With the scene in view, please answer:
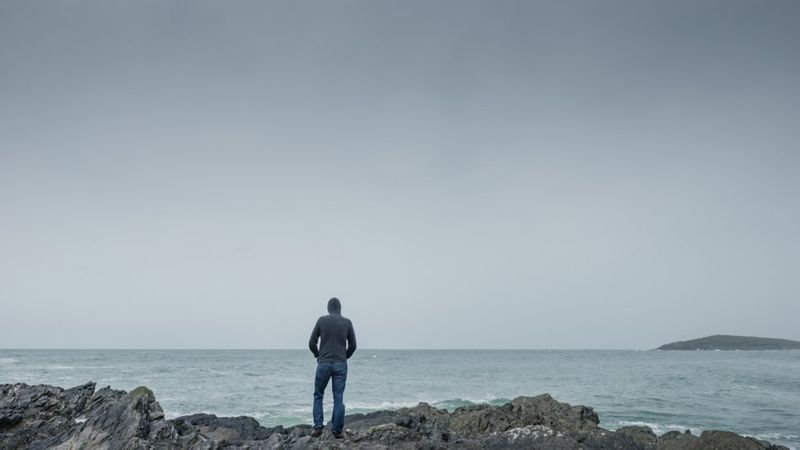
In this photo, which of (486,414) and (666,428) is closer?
(486,414)

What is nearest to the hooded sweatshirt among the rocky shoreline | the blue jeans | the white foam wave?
the blue jeans

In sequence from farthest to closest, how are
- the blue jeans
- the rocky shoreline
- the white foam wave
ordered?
the white foam wave < the blue jeans < the rocky shoreline

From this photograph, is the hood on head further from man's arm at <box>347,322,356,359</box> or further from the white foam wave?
the white foam wave

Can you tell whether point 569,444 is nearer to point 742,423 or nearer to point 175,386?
point 742,423

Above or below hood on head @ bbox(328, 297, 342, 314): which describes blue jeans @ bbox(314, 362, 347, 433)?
below

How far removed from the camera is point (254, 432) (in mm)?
13203

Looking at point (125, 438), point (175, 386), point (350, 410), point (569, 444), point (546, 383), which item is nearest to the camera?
point (125, 438)

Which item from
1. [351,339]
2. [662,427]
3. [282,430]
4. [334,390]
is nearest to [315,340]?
[351,339]

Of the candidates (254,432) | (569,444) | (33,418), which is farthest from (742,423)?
(33,418)

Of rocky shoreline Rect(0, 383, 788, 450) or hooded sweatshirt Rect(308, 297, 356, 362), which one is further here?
hooded sweatshirt Rect(308, 297, 356, 362)

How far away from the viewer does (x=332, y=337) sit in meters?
10.0

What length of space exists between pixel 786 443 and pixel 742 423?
218 inches

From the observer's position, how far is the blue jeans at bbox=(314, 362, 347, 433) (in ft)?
32.1

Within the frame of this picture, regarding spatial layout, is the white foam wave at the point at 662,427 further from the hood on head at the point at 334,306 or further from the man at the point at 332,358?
the hood on head at the point at 334,306
